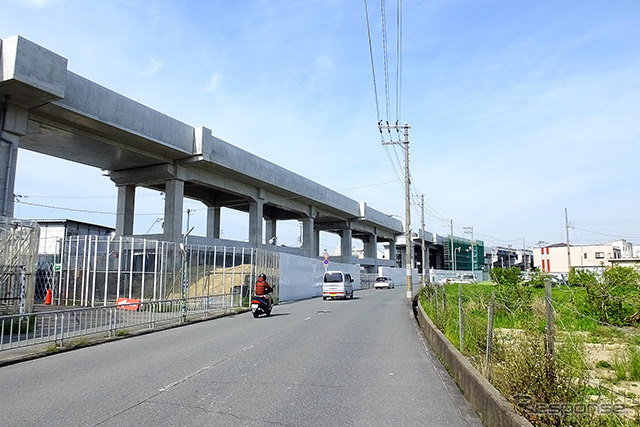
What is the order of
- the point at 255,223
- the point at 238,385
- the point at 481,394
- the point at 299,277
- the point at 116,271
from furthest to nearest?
the point at 255,223 → the point at 299,277 → the point at 116,271 → the point at 238,385 → the point at 481,394

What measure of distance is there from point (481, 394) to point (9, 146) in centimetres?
2444

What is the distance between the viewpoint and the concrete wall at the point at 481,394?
483 centimetres

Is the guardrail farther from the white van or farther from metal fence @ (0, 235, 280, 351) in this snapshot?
the white van

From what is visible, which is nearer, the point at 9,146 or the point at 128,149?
the point at 9,146

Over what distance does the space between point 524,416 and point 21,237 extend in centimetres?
1756

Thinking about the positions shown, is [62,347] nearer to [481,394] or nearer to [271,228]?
[481,394]

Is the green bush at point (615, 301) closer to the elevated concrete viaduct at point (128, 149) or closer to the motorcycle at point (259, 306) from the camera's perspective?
the motorcycle at point (259, 306)

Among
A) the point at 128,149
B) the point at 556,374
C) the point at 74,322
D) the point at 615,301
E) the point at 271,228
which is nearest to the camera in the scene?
the point at 556,374

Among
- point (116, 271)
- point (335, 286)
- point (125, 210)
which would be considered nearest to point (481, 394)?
point (116, 271)

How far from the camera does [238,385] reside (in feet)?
25.0

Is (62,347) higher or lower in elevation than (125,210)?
lower

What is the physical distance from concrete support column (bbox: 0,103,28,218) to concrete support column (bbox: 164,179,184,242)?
1225 cm

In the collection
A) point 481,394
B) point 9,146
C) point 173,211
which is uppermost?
point 9,146

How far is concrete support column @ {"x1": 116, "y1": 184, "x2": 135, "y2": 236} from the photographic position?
3797 cm
